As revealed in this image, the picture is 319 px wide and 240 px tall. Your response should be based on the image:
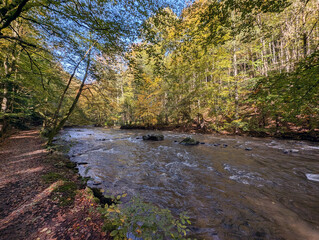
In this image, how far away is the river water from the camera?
2.69 meters

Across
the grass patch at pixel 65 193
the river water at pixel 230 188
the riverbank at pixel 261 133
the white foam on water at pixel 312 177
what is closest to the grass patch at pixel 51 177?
the grass patch at pixel 65 193

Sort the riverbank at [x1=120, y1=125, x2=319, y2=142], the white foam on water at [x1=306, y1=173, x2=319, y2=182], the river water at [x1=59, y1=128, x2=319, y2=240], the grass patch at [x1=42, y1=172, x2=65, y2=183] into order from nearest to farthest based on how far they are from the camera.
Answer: the river water at [x1=59, y1=128, x2=319, y2=240]
the grass patch at [x1=42, y1=172, x2=65, y2=183]
the white foam on water at [x1=306, y1=173, x2=319, y2=182]
the riverbank at [x1=120, y1=125, x2=319, y2=142]

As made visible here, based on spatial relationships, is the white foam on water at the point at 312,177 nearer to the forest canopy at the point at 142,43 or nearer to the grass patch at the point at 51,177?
the forest canopy at the point at 142,43

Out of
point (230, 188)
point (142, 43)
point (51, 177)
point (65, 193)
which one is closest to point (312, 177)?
point (230, 188)

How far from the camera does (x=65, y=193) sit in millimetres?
3221

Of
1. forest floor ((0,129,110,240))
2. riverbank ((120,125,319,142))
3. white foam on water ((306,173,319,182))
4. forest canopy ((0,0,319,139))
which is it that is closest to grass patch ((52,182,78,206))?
forest floor ((0,129,110,240))

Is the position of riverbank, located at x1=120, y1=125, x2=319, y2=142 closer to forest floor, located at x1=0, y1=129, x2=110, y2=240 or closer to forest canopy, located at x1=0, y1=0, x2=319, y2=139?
forest canopy, located at x1=0, y1=0, x2=319, y2=139

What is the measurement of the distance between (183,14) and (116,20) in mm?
2242

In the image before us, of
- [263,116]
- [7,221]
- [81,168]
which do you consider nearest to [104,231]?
[7,221]

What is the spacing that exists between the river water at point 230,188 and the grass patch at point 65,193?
1.06 meters

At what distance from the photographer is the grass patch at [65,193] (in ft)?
9.55

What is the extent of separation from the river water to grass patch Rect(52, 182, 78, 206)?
1.06 meters

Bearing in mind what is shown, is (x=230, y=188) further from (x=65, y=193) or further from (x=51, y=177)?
(x=51, y=177)

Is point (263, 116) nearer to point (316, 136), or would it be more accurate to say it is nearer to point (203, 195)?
point (316, 136)
